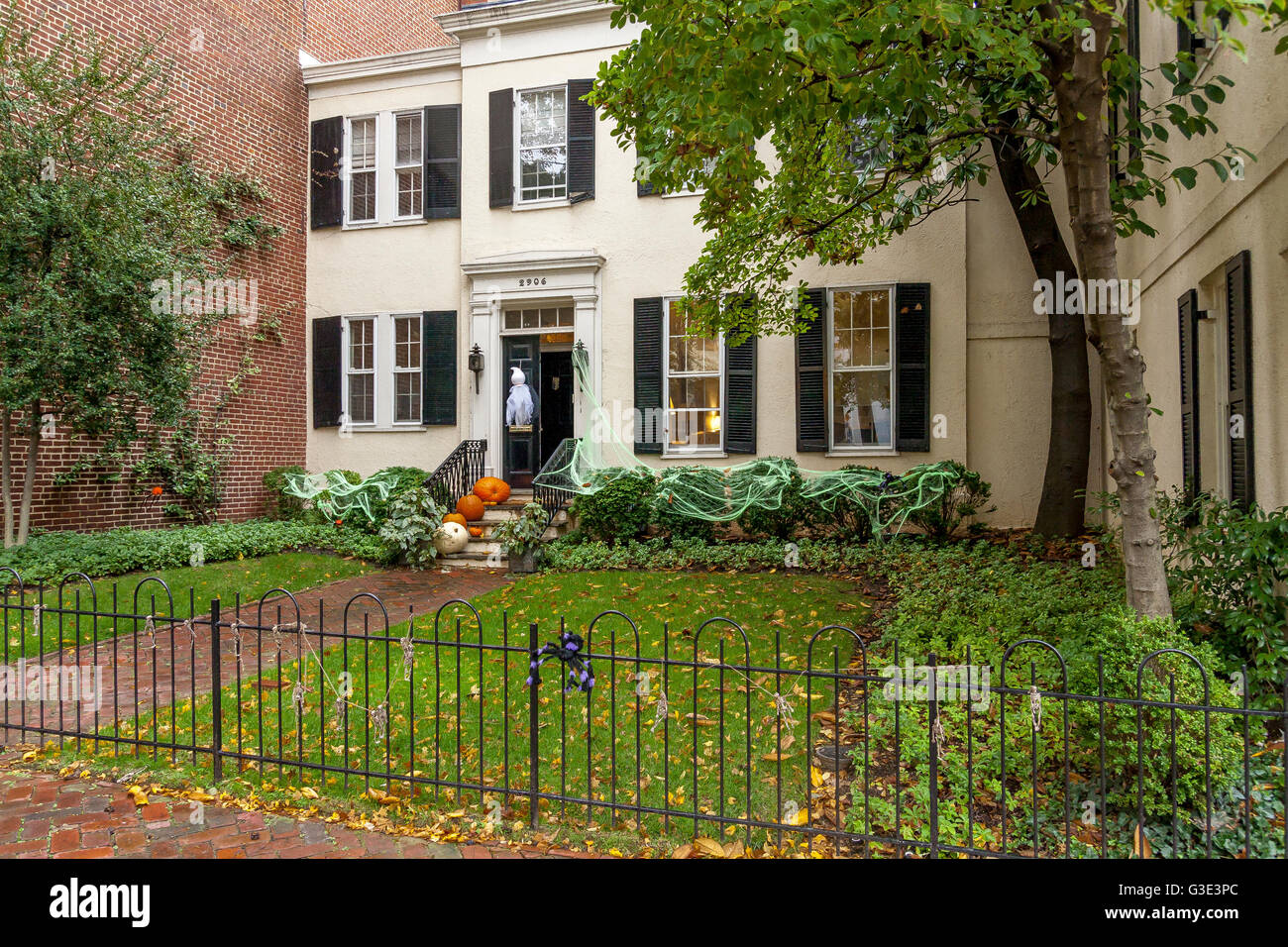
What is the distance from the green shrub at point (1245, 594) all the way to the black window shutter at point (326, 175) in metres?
13.2

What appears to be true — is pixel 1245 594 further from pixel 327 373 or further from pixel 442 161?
pixel 327 373

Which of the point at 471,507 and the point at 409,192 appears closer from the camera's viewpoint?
the point at 471,507

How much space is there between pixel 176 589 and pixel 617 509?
17.1 ft

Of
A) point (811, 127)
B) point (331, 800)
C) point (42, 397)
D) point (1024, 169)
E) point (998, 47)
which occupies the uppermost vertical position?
point (1024, 169)

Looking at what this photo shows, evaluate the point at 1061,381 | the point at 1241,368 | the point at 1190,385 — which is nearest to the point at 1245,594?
the point at 1241,368

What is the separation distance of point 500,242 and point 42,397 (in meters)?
6.45

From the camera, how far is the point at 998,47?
4.57 metres

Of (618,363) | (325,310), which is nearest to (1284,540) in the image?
(618,363)

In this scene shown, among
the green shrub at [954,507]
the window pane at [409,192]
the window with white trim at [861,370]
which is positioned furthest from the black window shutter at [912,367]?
the window pane at [409,192]

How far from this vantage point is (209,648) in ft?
25.5

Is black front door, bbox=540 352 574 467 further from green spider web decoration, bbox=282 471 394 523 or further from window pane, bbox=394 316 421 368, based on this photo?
green spider web decoration, bbox=282 471 394 523

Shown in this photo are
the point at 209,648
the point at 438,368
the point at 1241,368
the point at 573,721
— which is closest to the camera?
the point at 573,721

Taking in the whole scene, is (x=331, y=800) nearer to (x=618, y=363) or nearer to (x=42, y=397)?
(x=42, y=397)

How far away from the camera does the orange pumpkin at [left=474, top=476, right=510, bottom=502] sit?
40.2ft
